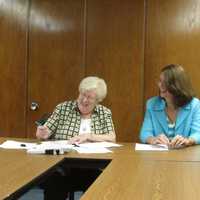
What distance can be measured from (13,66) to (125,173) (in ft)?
10.2

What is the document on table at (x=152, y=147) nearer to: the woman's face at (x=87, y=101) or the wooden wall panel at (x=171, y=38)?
the woman's face at (x=87, y=101)

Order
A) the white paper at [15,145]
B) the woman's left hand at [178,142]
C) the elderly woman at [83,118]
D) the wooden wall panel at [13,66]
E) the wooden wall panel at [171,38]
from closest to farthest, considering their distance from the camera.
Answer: the white paper at [15,145], the woman's left hand at [178,142], the elderly woman at [83,118], the wooden wall panel at [171,38], the wooden wall panel at [13,66]

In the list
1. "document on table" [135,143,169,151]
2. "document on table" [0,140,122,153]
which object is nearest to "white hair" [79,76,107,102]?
"document on table" [0,140,122,153]

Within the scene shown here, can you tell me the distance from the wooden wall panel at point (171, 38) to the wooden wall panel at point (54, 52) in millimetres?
766

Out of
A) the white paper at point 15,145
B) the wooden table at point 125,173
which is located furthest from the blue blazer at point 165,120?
the white paper at point 15,145

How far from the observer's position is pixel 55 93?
479 cm

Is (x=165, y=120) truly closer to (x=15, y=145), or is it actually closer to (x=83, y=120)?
(x=83, y=120)

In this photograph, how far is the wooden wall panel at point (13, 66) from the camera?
15.9 feet

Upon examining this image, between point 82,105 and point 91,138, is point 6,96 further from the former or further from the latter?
point 91,138

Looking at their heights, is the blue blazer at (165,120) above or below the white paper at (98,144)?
above

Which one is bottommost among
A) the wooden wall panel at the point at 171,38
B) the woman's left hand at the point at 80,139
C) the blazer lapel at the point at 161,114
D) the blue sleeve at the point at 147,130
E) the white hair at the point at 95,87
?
the woman's left hand at the point at 80,139

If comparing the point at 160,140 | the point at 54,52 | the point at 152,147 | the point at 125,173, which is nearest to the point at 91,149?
the point at 152,147

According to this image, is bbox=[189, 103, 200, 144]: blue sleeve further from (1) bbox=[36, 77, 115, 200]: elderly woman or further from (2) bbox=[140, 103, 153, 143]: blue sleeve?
(1) bbox=[36, 77, 115, 200]: elderly woman

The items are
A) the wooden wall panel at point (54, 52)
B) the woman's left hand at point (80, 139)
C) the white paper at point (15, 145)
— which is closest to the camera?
the white paper at point (15, 145)
